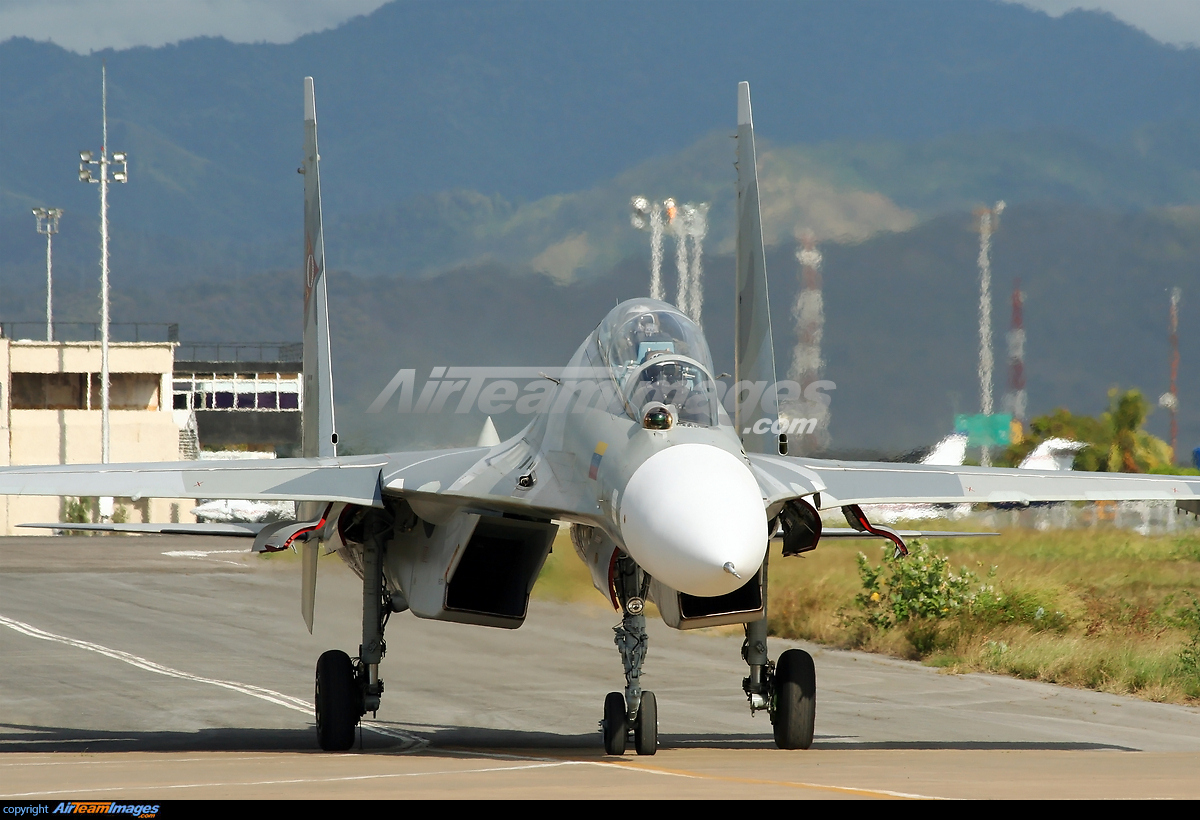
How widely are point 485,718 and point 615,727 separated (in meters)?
4.91

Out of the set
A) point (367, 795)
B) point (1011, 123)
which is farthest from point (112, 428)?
point (367, 795)

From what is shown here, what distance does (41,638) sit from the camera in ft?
65.3

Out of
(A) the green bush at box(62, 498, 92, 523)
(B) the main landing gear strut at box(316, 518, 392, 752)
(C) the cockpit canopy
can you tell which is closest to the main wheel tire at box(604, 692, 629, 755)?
(C) the cockpit canopy

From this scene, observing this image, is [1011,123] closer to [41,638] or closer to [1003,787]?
[41,638]

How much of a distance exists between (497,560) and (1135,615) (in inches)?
418

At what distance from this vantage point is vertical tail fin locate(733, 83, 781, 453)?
1211 cm

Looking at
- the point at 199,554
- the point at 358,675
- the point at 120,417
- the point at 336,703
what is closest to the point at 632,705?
the point at 336,703

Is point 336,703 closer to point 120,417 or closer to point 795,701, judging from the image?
point 795,701

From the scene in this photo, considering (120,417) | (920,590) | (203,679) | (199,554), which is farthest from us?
(120,417)

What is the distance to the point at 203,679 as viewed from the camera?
1577 cm

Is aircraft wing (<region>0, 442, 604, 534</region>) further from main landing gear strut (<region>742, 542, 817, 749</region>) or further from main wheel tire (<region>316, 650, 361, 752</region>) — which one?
main landing gear strut (<region>742, 542, 817, 749</region>)

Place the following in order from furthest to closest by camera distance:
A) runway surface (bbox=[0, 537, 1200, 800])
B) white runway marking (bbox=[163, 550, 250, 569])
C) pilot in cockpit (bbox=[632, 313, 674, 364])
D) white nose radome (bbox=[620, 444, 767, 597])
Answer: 1. white runway marking (bbox=[163, 550, 250, 569])
2. pilot in cockpit (bbox=[632, 313, 674, 364])
3. white nose radome (bbox=[620, 444, 767, 597])
4. runway surface (bbox=[0, 537, 1200, 800])

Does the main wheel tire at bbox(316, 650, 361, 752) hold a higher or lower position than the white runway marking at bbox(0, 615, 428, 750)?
higher

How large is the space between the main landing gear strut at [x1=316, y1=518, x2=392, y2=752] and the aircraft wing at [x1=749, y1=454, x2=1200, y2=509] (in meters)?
3.21
